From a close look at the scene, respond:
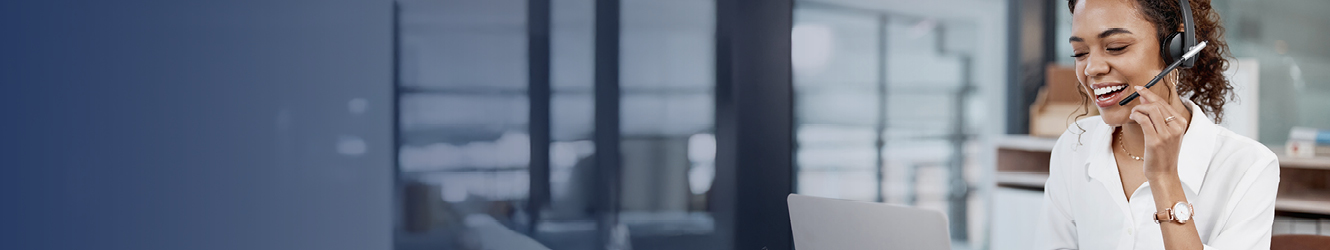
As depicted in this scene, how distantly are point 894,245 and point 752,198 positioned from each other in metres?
0.54

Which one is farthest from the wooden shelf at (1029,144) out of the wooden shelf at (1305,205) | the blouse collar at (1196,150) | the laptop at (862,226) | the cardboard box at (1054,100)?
the laptop at (862,226)

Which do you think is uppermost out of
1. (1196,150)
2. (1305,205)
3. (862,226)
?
(1196,150)

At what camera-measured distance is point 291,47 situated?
127cm

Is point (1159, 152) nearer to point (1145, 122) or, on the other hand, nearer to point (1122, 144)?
point (1145, 122)

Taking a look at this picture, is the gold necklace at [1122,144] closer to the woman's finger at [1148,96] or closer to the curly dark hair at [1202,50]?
the curly dark hair at [1202,50]

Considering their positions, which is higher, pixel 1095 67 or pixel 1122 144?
pixel 1095 67

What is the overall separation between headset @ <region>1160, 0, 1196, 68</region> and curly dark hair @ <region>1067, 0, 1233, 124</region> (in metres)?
0.02

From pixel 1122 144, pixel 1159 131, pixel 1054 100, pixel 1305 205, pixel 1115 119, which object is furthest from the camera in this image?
pixel 1054 100

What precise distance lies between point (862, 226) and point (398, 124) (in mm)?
848

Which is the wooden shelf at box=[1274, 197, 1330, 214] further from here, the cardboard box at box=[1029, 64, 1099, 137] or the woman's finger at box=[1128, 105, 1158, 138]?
the woman's finger at box=[1128, 105, 1158, 138]

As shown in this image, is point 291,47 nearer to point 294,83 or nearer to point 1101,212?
point 294,83

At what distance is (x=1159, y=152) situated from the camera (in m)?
1.06

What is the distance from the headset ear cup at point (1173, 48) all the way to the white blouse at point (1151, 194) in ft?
0.53

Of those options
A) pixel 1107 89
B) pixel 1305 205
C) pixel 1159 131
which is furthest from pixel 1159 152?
pixel 1305 205
